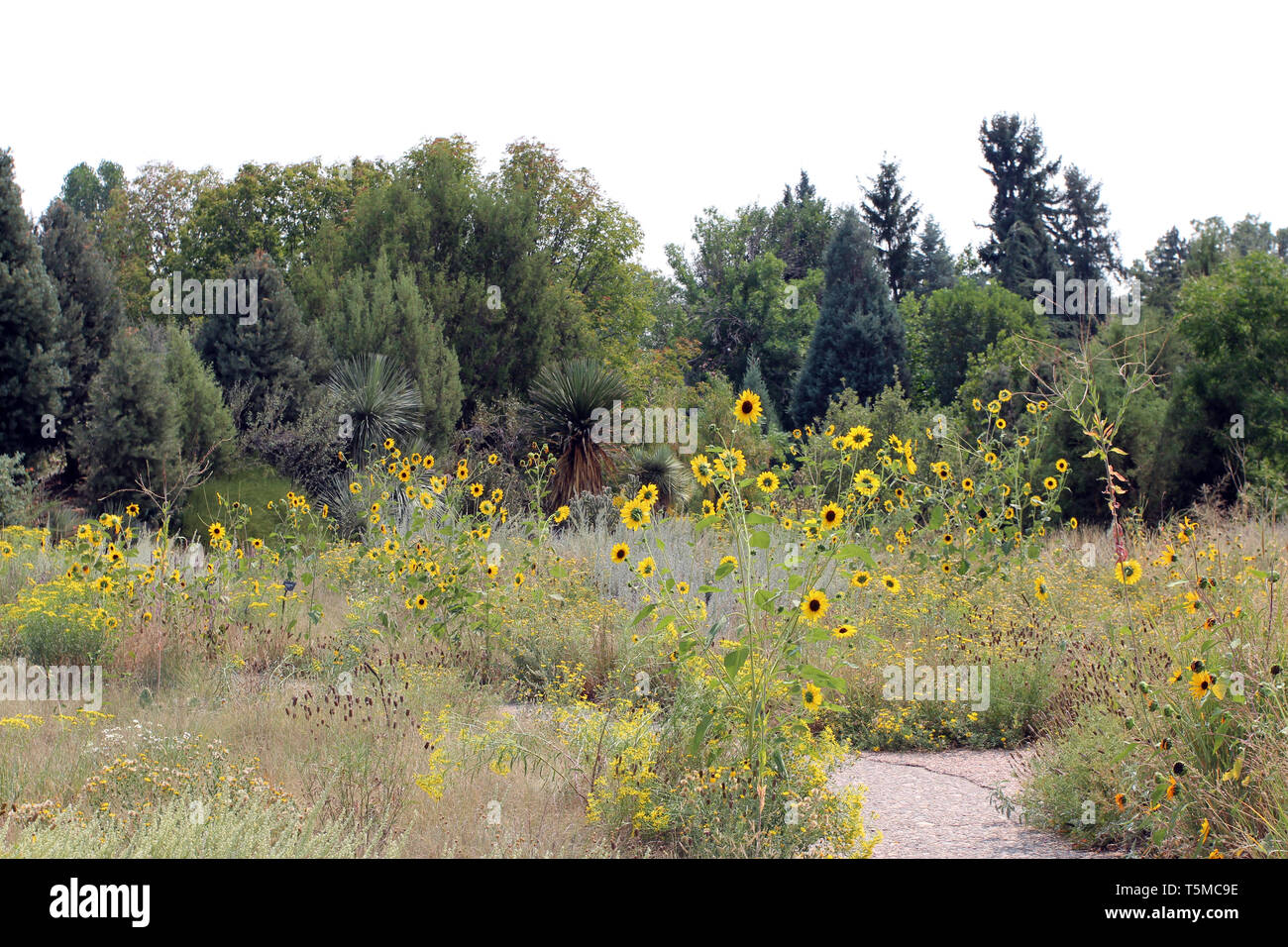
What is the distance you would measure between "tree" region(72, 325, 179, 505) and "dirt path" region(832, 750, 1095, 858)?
13.9 meters

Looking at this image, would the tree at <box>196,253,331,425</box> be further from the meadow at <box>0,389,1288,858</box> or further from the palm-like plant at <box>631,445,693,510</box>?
the meadow at <box>0,389,1288,858</box>

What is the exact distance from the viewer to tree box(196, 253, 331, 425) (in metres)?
19.7

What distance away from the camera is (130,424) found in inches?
636

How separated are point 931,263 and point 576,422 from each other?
3071cm

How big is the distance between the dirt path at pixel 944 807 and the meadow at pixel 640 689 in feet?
0.43

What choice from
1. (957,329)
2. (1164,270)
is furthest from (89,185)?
(1164,270)

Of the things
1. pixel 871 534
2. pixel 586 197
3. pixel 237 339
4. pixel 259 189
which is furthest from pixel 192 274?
pixel 871 534

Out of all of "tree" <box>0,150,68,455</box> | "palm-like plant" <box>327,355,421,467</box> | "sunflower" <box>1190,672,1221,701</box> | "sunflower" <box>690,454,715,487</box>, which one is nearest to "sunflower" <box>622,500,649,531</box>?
"sunflower" <box>690,454,715,487</box>

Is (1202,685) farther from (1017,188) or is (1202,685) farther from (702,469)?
(1017,188)

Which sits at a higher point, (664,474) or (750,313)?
(750,313)

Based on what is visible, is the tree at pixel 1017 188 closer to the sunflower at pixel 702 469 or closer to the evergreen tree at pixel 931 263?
the evergreen tree at pixel 931 263

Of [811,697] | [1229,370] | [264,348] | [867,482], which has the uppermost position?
[264,348]

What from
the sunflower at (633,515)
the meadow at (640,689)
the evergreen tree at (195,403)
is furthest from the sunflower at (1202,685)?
the evergreen tree at (195,403)

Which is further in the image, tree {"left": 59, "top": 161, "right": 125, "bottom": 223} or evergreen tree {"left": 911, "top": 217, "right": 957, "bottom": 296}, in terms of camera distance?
tree {"left": 59, "top": 161, "right": 125, "bottom": 223}
